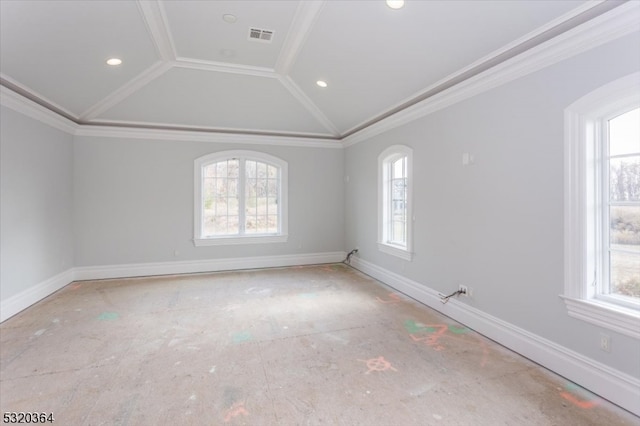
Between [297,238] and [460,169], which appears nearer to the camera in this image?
[460,169]

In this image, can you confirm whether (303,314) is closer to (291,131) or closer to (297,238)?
(297,238)

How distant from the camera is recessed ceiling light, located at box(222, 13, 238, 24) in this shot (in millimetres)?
3273

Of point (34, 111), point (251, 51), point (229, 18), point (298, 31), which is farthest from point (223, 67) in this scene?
point (34, 111)

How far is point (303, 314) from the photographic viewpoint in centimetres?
397

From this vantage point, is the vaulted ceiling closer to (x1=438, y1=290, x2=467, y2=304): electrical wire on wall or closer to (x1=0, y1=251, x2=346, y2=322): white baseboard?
(x1=438, y1=290, x2=467, y2=304): electrical wire on wall

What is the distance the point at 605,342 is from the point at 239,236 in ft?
17.9

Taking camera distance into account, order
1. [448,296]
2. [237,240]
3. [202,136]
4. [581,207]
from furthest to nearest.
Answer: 1. [237,240]
2. [202,136]
3. [448,296]
4. [581,207]

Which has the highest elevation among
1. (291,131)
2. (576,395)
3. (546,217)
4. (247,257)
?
(291,131)

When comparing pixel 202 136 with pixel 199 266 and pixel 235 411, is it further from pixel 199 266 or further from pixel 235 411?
pixel 235 411

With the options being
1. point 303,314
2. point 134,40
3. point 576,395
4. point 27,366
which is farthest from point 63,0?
point 576,395

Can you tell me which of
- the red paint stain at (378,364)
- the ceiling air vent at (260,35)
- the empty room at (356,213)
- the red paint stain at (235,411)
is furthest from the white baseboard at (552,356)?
the ceiling air vent at (260,35)

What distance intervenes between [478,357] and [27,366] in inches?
154

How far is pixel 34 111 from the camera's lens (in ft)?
14.0

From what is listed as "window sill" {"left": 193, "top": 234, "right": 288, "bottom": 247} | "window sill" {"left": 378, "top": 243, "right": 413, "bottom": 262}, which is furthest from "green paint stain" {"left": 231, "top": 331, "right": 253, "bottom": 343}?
"window sill" {"left": 193, "top": 234, "right": 288, "bottom": 247}
